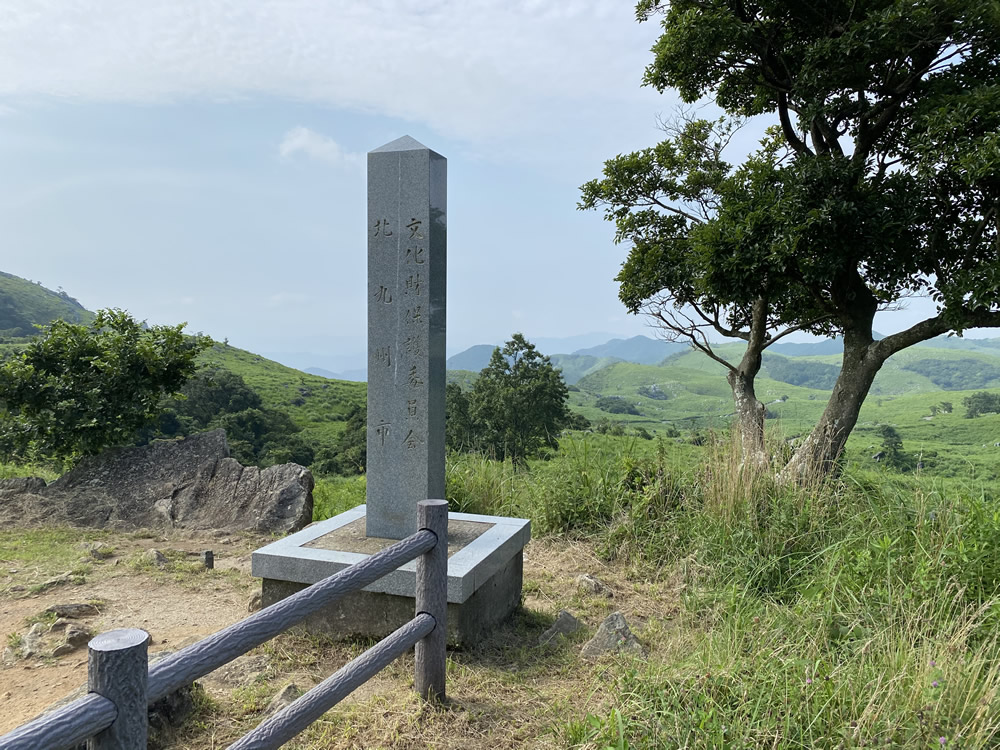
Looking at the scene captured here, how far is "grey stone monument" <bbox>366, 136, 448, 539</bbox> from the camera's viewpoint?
3854 mm

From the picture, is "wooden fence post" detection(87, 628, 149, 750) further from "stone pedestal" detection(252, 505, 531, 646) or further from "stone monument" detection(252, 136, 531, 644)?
"stone monument" detection(252, 136, 531, 644)

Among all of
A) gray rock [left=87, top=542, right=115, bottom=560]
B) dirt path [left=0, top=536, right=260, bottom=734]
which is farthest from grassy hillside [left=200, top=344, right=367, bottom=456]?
dirt path [left=0, top=536, right=260, bottom=734]

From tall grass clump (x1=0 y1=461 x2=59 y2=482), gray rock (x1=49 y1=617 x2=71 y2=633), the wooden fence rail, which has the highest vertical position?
the wooden fence rail

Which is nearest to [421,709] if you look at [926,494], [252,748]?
[252,748]

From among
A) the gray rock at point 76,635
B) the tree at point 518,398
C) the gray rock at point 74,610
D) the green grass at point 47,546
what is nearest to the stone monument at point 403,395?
the gray rock at point 76,635

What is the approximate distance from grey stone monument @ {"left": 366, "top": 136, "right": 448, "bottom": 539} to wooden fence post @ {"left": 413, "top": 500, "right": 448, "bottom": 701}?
1.22 m

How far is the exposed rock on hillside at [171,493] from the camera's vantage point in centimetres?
623

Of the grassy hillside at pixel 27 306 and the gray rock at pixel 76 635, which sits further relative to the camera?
the grassy hillside at pixel 27 306

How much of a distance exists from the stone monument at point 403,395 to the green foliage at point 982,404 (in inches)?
649

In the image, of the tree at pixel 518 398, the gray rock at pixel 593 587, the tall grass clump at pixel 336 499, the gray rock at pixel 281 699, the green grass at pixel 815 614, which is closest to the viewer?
the green grass at pixel 815 614

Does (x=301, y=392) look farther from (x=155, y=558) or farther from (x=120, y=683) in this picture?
(x=120, y=683)

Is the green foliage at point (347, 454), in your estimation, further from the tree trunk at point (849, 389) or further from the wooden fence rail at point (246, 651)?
the wooden fence rail at point (246, 651)

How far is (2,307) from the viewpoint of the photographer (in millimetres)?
46438

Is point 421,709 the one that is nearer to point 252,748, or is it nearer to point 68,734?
point 252,748
